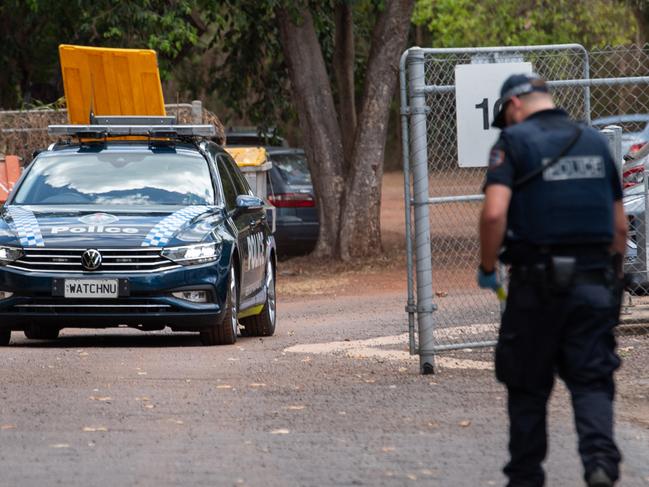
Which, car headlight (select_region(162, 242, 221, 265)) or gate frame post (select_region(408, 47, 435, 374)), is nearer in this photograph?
gate frame post (select_region(408, 47, 435, 374))

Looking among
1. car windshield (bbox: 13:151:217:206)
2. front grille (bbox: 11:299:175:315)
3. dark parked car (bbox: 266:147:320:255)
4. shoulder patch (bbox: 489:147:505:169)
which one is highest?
shoulder patch (bbox: 489:147:505:169)

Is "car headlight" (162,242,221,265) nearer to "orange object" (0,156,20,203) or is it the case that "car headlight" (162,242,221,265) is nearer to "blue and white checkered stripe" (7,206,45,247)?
"blue and white checkered stripe" (7,206,45,247)

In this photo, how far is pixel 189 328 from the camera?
40.3 feet

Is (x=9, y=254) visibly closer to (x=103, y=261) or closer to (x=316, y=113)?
(x=103, y=261)

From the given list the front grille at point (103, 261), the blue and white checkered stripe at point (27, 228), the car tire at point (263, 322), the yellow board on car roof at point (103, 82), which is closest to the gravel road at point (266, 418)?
the front grille at point (103, 261)

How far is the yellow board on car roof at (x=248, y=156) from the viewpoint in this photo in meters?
22.0

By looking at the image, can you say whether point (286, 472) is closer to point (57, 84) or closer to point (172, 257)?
point (172, 257)

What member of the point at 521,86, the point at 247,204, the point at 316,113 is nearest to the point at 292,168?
the point at 316,113

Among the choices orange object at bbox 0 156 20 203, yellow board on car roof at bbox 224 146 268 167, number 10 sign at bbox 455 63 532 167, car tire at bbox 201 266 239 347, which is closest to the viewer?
number 10 sign at bbox 455 63 532 167

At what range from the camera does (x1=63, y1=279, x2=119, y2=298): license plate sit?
12.0 m

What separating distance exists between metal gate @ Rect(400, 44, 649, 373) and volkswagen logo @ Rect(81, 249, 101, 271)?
8.22ft

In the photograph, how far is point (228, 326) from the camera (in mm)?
12609

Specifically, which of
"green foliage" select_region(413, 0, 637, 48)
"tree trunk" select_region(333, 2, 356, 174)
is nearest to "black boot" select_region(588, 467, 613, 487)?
"tree trunk" select_region(333, 2, 356, 174)

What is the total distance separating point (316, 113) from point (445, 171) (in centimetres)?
1333
